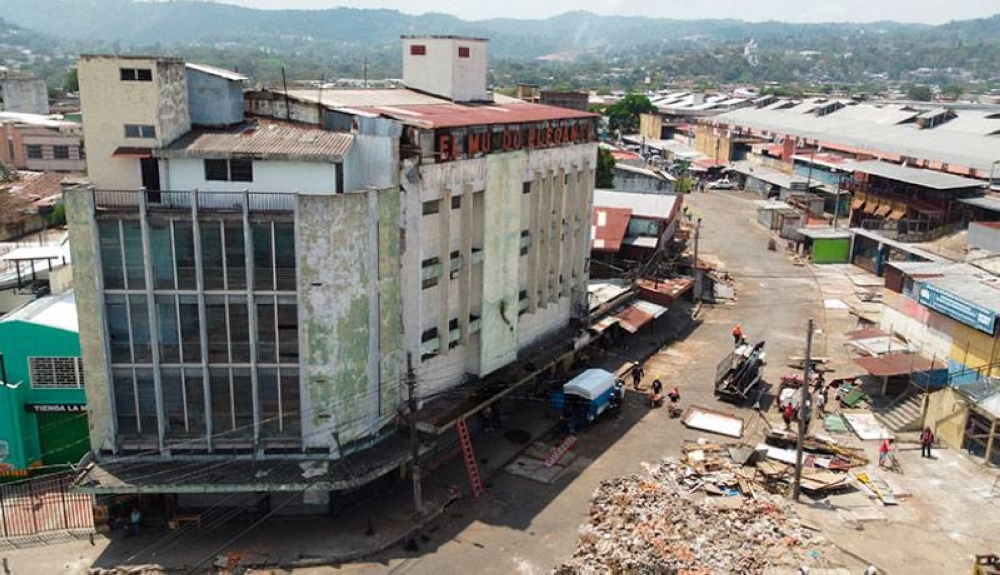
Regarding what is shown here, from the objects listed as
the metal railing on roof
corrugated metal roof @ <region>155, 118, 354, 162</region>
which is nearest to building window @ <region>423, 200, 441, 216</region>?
corrugated metal roof @ <region>155, 118, 354, 162</region>

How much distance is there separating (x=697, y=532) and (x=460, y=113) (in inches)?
725

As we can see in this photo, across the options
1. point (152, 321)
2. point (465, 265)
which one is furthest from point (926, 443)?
point (152, 321)

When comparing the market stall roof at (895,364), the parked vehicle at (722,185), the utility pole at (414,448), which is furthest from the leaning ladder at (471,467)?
the parked vehicle at (722,185)

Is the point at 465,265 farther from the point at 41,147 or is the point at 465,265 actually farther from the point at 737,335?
the point at 41,147

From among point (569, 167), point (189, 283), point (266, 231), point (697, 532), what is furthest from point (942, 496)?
point (189, 283)

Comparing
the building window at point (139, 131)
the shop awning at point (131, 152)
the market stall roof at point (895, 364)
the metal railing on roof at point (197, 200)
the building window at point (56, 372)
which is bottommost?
the market stall roof at point (895, 364)

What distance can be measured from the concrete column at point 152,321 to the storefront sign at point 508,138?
994 cm

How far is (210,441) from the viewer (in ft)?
82.5

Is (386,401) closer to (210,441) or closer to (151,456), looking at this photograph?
(210,441)

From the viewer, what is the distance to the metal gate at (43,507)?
2614 cm

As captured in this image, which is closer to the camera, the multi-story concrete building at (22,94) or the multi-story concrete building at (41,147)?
the multi-story concrete building at (41,147)

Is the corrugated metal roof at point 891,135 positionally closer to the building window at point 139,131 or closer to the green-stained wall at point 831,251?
the green-stained wall at point 831,251

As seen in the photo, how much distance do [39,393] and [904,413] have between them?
36.1 m

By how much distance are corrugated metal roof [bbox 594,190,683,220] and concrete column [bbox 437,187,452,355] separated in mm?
27798
